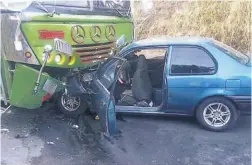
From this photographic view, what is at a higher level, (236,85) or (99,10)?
(99,10)

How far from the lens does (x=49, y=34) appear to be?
4621mm

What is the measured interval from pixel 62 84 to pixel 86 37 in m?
0.88

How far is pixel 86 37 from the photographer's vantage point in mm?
5109

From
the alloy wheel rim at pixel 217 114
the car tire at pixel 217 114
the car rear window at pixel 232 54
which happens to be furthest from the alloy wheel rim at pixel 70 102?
the car rear window at pixel 232 54

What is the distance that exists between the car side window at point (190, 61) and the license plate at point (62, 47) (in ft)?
4.90

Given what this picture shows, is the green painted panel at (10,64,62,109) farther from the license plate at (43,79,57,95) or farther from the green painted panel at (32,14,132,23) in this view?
the green painted panel at (32,14,132,23)

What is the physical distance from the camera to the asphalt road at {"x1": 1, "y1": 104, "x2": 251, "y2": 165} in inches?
154

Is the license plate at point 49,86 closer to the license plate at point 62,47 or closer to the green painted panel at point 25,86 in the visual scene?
the green painted panel at point 25,86

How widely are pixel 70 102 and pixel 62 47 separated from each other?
134 cm

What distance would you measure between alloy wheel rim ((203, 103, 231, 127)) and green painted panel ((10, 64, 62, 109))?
2236 mm

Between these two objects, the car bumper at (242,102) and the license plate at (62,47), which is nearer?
the license plate at (62,47)

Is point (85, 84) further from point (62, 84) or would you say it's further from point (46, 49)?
point (46, 49)

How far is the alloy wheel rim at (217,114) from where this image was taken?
4.55 metres

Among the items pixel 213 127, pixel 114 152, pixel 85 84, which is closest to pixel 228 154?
pixel 213 127
